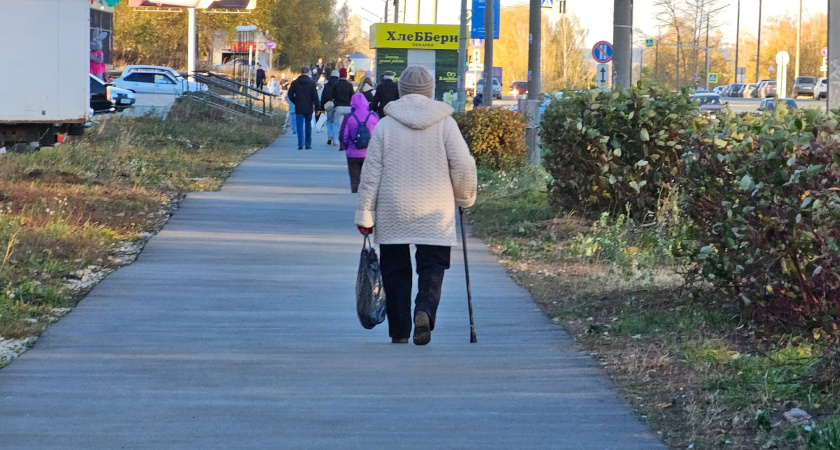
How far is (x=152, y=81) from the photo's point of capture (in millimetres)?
43562

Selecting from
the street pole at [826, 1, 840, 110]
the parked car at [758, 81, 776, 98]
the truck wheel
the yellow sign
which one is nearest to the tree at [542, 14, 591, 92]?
Answer: the parked car at [758, 81, 776, 98]

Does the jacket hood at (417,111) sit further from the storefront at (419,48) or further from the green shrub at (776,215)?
the storefront at (419,48)

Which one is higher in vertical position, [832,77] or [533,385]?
[832,77]

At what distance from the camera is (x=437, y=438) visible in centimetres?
503

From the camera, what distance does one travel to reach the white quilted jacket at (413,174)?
674 centimetres

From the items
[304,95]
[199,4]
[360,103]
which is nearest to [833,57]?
[360,103]

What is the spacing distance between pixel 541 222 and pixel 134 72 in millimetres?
33453

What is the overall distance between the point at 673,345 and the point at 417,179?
5.44 feet

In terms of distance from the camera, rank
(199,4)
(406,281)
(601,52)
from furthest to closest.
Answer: (199,4) < (601,52) < (406,281)

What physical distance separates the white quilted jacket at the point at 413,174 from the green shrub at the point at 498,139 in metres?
11.7

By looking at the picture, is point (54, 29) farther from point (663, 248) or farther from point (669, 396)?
point (669, 396)

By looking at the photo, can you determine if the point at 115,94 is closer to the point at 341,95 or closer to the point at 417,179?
the point at 341,95

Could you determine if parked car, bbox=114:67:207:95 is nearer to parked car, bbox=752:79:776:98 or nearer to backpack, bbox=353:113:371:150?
backpack, bbox=353:113:371:150

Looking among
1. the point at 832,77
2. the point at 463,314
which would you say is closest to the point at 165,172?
the point at 463,314
